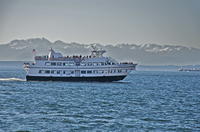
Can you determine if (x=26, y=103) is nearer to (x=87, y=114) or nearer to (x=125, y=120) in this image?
(x=87, y=114)

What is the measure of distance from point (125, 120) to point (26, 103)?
68.3ft

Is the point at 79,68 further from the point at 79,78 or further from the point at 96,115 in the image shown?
the point at 96,115

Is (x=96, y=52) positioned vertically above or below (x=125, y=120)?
above

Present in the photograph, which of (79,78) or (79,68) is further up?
(79,68)

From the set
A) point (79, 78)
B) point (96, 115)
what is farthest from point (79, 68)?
point (96, 115)

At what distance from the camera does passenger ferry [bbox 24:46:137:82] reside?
12988cm

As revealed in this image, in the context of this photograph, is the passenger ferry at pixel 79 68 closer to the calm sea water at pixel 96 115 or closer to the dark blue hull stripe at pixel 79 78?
the dark blue hull stripe at pixel 79 78

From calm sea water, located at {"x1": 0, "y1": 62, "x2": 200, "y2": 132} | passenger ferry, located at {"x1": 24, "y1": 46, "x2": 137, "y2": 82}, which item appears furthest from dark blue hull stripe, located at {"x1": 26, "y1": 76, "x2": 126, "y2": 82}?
calm sea water, located at {"x1": 0, "y1": 62, "x2": 200, "y2": 132}

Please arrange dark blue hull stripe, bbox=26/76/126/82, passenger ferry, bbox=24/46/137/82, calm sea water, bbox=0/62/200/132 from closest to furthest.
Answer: calm sea water, bbox=0/62/200/132 < passenger ferry, bbox=24/46/137/82 < dark blue hull stripe, bbox=26/76/126/82

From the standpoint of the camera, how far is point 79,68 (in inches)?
5167

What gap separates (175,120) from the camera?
189 ft

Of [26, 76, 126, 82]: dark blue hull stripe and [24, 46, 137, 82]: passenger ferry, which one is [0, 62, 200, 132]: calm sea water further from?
[26, 76, 126, 82]: dark blue hull stripe

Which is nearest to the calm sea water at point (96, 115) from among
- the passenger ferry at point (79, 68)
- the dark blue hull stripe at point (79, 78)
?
the passenger ferry at point (79, 68)

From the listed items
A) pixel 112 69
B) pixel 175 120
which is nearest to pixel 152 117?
pixel 175 120
